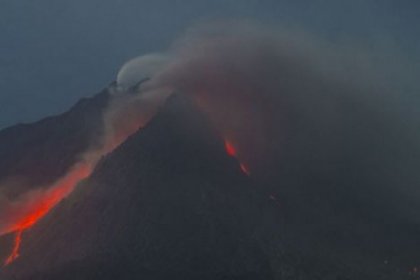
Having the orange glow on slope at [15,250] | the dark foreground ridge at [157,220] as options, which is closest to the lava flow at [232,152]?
the dark foreground ridge at [157,220]

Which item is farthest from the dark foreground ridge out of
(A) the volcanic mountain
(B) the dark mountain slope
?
(B) the dark mountain slope

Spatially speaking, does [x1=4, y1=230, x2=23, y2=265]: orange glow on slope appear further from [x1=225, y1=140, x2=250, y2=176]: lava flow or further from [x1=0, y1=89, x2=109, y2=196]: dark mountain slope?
[x1=225, y1=140, x2=250, y2=176]: lava flow

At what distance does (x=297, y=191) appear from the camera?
31500 mm

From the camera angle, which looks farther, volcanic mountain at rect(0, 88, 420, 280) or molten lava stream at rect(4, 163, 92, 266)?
molten lava stream at rect(4, 163, 92, 266)

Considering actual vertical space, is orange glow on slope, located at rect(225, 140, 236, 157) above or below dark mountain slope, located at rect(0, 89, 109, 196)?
below

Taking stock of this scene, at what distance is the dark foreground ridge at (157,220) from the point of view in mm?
24062

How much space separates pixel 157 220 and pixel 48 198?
6.14 m

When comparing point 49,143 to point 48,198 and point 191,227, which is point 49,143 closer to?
point 48,198

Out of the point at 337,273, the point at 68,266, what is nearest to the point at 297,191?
the point at 337,273

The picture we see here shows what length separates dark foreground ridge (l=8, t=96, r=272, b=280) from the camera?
2406 centimetres

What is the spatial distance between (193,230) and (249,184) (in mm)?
4557

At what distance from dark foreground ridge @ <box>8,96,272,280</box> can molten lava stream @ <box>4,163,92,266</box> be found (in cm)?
112

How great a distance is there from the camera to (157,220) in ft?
84.5

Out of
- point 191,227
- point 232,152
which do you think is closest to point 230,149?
point 232,152
